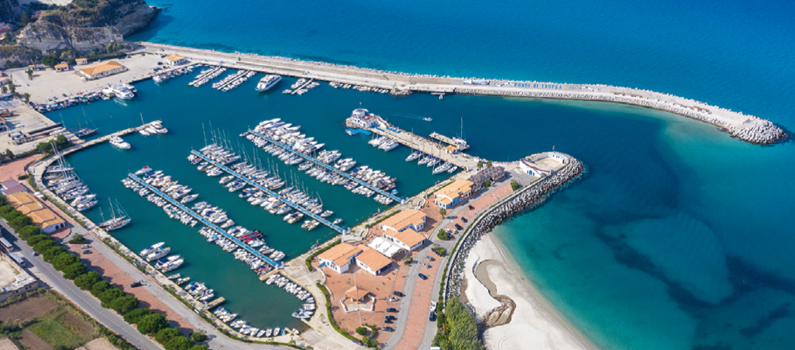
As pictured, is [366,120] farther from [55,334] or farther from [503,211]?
[55,334]

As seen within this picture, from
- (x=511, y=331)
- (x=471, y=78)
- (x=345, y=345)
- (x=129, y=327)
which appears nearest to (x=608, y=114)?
(x=471, y=78)

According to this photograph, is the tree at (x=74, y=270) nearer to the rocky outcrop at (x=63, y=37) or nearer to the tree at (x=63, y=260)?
the tree at (x=63, y=260)

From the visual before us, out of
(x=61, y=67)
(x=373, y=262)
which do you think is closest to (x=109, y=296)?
(x=373, y=262)

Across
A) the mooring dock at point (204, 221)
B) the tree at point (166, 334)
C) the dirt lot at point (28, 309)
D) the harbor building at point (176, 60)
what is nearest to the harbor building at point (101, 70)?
the harbor building at point (176, 60)

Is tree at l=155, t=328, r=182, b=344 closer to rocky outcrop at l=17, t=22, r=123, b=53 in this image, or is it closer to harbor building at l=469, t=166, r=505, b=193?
harbor building at l=469, t=166, r=505, b=193

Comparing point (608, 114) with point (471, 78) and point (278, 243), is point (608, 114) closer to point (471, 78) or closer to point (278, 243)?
point (471, 78)
